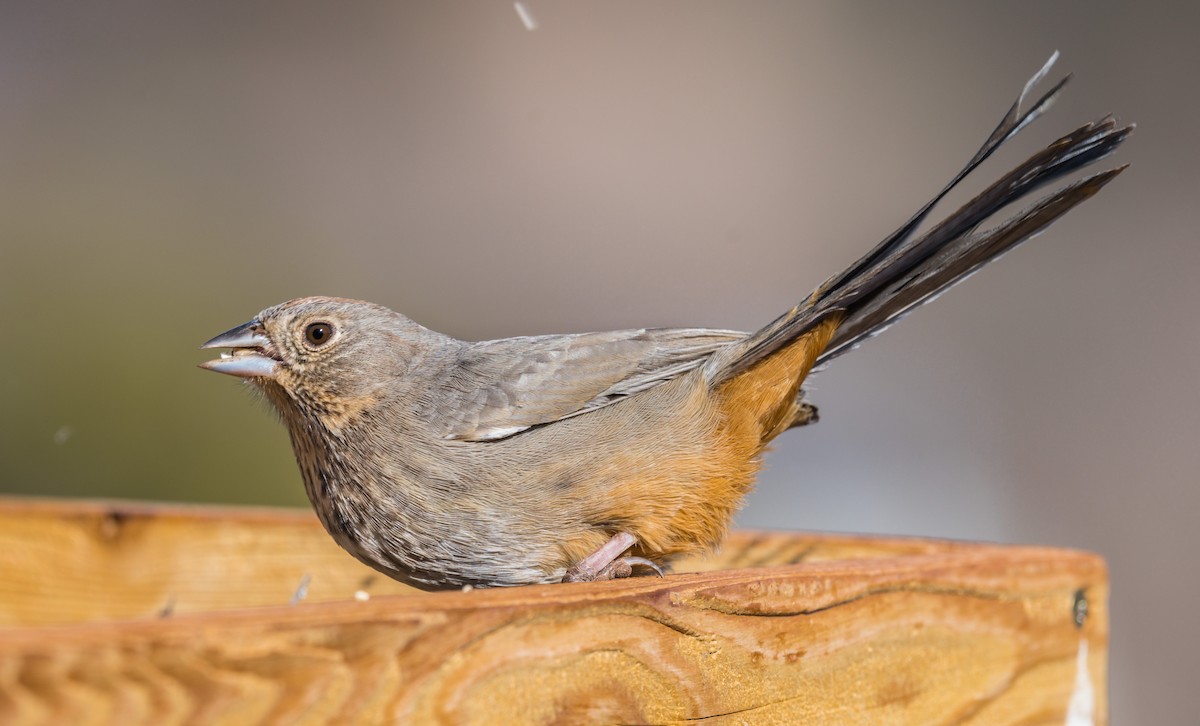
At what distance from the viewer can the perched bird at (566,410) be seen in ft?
8.94

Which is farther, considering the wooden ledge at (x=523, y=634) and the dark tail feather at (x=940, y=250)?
the dark tail feather at (x=940, y=250)

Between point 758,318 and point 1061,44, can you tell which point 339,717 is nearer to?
point 758,318

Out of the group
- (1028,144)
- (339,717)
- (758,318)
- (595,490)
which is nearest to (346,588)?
(595,490)

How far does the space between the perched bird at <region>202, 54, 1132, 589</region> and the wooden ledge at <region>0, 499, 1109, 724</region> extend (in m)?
0.46

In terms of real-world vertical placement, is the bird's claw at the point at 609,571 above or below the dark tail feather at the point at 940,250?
below

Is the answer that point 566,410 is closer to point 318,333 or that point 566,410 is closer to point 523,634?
point 318,333

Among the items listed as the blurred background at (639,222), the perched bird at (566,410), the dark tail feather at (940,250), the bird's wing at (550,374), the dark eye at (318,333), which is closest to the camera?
the dark tail feather at (940,250)

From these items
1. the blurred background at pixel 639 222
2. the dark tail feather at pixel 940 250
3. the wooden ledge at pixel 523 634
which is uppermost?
the blurred background at pixel 639 222

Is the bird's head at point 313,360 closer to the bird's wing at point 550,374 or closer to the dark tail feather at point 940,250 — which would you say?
the bird's wing at point 550,374

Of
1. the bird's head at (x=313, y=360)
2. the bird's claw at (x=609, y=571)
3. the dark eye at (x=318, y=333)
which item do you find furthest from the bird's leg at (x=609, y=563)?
the dark eye at (x=318, y=333)

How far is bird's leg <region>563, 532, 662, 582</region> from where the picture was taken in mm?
2744

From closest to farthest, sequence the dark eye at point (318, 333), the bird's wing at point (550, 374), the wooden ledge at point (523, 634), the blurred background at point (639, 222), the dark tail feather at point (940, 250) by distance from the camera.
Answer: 1. the wooden ledge at point (523, 634)
2. the dark tail feather at point (940, 250)
3. the bird's wing at point (550, 374)
4. the dark eye at point (318, 333)
5. the blurred background at point (639, 222)

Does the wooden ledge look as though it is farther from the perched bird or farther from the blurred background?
the blurred background

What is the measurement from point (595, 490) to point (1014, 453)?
6715 millimetres
